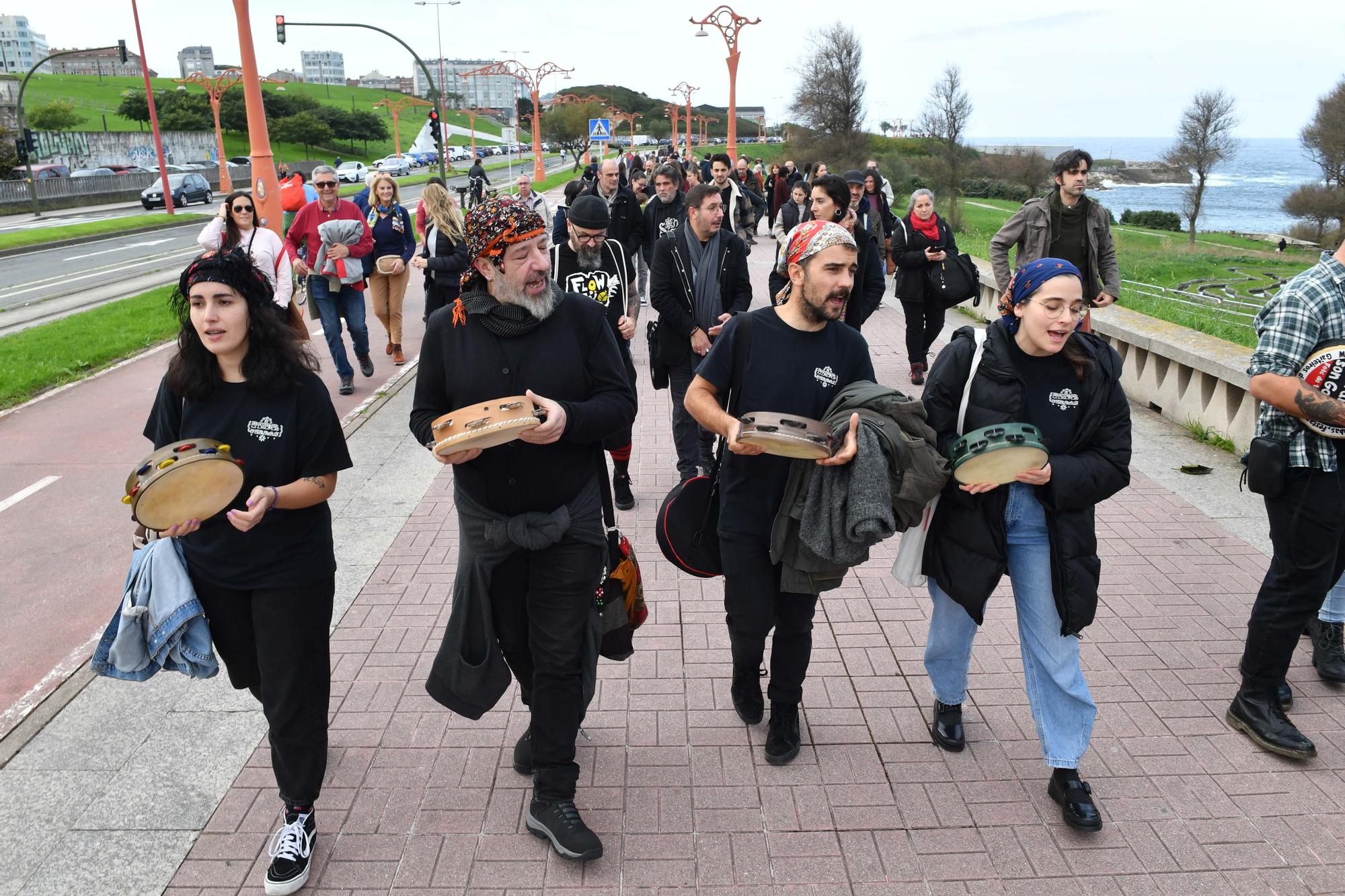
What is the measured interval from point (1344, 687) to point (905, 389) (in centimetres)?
551

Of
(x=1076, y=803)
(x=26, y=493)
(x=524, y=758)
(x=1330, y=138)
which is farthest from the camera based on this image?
(x=1330, y=138)

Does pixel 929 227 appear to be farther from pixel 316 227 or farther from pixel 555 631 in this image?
pixel 555 631

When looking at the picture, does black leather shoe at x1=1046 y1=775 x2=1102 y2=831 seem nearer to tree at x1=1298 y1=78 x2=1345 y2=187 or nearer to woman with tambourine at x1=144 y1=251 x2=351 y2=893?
woman with tambourine at x1=144 y1=251 x2=351 y2=893

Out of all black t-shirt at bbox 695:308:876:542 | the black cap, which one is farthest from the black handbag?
the black cap

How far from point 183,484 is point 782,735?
2.40 meters

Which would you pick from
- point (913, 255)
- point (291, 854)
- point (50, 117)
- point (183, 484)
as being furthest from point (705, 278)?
point (50, 117)

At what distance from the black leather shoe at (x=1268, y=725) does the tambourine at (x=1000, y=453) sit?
1692 millimetres

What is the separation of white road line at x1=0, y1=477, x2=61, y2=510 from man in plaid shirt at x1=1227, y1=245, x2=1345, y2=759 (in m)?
7.97

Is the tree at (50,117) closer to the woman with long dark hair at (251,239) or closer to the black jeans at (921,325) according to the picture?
the woman with long dark hair at (251,239)

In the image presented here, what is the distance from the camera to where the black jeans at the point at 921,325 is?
30.2ft

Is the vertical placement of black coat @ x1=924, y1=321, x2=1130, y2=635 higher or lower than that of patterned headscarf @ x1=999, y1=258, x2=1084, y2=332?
lower

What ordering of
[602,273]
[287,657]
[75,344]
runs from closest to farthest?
[287,657] → [602,273] → [75,344]

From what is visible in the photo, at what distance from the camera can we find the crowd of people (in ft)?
10.3

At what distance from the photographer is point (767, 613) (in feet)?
12.1
